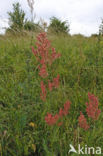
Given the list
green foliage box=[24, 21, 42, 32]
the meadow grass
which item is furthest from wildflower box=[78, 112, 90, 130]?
green foliage box=[24, 21, 42, 32]

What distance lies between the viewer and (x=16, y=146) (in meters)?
1.35

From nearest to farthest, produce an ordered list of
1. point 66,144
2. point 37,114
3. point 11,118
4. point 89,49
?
1. point 66,144
2. point 11,118
3. point 37,114
4. point 89,49

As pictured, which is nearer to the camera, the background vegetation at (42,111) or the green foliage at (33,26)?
the background vegetation at (42,111)

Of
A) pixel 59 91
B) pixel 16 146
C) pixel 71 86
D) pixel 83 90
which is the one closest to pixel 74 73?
pixel 71 86

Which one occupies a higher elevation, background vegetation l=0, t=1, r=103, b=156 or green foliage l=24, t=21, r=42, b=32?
green foliage l=24, t=21, r=42, b=32

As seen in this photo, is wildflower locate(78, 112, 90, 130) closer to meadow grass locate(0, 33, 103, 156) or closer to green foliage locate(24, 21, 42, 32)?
meadow grass locate(0, 33, 103, 156)

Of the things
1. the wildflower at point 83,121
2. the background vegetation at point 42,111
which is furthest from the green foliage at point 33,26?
the wildflower at point 83,121

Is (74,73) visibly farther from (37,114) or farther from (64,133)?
(64,133)

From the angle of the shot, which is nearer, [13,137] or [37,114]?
[13,137]

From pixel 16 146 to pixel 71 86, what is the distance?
1.07 meters

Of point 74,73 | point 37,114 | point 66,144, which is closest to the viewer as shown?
point 66,144

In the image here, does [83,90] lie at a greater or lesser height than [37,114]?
greater

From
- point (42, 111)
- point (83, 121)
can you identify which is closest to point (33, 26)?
point (42, 111)

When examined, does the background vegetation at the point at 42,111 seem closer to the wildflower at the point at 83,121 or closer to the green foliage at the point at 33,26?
the wildflower at the point at 83,121
